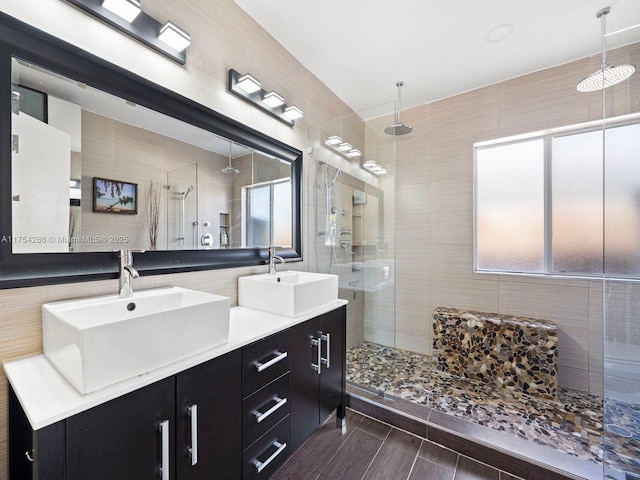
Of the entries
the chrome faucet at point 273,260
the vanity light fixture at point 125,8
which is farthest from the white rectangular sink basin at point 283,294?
the vanity light fixture at point 125,8

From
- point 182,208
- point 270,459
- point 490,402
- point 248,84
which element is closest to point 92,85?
point 182,208

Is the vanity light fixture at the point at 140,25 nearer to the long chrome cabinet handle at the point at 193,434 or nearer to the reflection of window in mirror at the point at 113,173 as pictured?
the reflection of window in mirror at the point at 113,173

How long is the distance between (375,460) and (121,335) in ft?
5.17

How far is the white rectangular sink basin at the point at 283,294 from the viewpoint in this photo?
151 cm

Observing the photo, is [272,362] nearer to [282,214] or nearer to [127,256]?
[127,256]

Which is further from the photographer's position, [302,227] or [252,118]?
[302,227]

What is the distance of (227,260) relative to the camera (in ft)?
5.58

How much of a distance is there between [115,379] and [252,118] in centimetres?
162

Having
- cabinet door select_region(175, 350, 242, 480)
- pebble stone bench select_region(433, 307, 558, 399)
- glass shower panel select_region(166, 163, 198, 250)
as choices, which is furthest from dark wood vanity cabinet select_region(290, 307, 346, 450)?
pebble stone bench select_region(433, 307, 558, 399)

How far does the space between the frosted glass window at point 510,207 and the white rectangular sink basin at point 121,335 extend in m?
2.66

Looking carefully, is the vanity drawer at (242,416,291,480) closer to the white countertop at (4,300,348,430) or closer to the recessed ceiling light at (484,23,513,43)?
the white countertop at (4,300,348,430)

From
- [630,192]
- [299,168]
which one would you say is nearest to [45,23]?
[299,168]

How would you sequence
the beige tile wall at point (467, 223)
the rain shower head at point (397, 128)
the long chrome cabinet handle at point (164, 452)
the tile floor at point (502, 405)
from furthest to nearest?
the rain shower head at point (397, 128)
the beige tile wall at point (467, 223)
the tile floor at point (502, 405)
the long chrome cabinet handle at point (164, 452)

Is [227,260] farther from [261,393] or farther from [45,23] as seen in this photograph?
[45,23]
